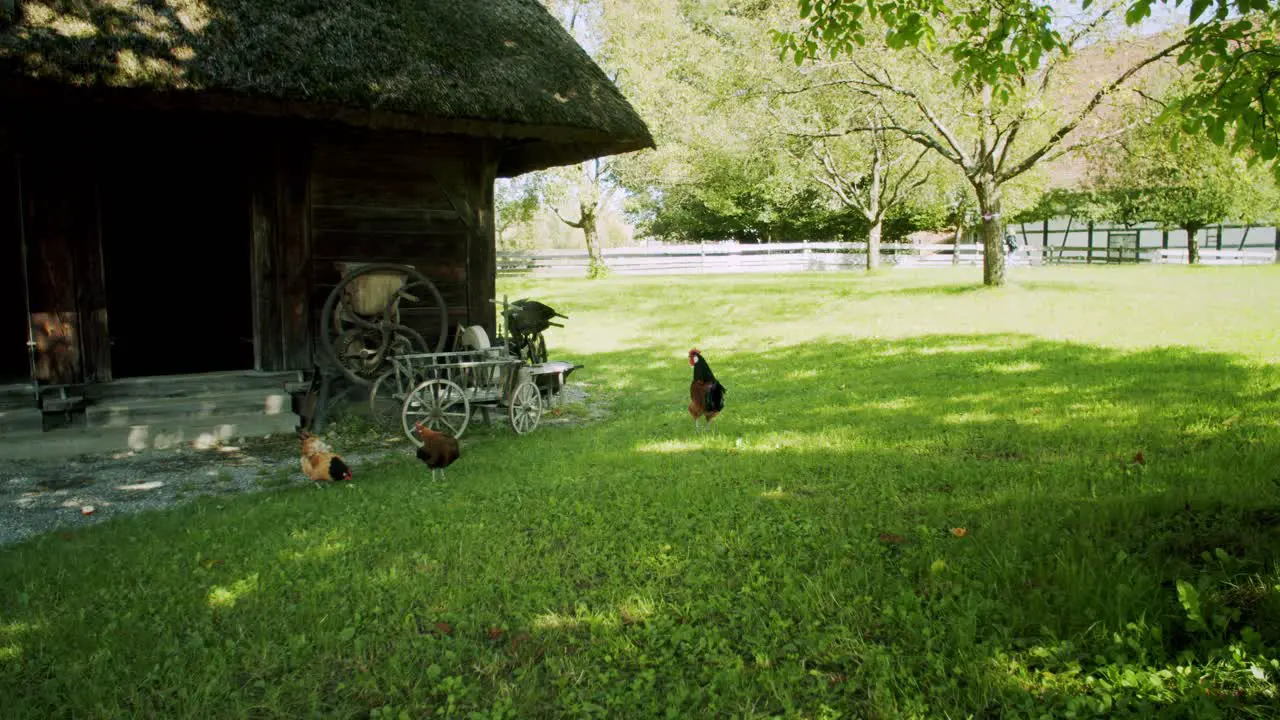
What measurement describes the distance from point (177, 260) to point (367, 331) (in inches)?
258

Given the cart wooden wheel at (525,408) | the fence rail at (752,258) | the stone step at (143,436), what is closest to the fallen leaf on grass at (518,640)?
the cart wooden wheel at (525,408)

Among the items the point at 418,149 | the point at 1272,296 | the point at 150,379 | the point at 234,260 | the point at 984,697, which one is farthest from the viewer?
the point at 1272,296

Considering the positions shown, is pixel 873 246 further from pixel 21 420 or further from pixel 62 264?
pixel 21 420

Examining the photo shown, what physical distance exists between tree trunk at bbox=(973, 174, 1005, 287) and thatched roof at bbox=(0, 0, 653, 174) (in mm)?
12542

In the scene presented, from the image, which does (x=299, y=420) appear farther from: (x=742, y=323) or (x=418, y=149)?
(x=742, y=323)

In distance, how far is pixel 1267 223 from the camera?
41.0 metres

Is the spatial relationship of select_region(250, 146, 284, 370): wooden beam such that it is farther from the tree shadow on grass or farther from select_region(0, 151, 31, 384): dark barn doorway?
select_region(0, 151, 31, 384): dark barn doorway

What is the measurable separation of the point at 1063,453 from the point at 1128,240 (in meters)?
49.0

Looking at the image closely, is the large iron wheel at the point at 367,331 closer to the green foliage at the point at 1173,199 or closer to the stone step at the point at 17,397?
the stone step at the point at 17,397

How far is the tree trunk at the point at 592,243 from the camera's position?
115ft

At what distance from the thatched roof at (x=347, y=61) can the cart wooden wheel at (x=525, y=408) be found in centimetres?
274

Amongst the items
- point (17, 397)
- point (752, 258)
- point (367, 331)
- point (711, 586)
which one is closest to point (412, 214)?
point (367, 331)

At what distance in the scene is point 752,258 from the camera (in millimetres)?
39531

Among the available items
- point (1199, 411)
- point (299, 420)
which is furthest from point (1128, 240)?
point (299, 420)
